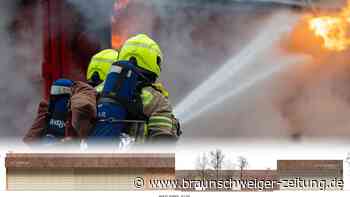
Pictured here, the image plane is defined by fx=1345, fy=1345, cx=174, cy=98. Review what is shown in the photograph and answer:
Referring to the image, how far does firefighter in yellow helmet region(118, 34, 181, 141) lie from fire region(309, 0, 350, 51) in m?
0.71

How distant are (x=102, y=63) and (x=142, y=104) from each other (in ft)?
1.25

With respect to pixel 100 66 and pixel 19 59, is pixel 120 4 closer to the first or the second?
pixel 100 66

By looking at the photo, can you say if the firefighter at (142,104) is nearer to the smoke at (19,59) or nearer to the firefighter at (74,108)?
the firefighter at (74,108)

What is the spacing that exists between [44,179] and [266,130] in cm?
97

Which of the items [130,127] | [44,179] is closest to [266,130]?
[130,127]

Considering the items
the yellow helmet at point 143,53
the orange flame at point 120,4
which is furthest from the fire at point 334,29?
the orange flame at point 120,4

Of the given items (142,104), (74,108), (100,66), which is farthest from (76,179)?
(100,66)

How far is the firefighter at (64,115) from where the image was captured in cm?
557

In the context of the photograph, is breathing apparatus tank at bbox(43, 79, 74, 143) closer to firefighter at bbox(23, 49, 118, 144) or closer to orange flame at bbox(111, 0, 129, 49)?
firefighter at bbox(23, 49, 118, 144)

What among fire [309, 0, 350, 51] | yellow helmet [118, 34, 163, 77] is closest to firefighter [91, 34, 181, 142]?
yellow helmet [118, 34, 163, 77]

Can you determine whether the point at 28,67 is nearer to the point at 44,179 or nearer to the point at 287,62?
the point at 44,179

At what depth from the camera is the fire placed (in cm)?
577
